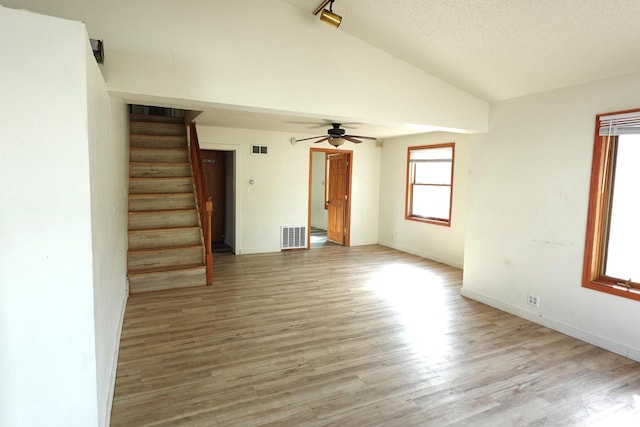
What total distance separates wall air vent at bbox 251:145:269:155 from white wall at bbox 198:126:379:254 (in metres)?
0.07

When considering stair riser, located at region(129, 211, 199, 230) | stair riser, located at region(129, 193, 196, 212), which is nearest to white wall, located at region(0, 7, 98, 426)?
stair riser, located at region(129, 211, 199, 230)

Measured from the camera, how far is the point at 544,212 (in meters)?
3.85

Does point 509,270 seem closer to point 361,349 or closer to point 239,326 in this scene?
point 361,349

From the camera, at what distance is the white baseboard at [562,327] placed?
10.6ft

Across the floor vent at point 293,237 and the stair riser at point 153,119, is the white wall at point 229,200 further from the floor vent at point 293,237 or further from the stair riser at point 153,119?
the stair riser at point 153,119

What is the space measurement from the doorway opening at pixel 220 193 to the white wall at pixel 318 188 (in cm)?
316

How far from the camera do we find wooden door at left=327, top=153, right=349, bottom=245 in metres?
8.19

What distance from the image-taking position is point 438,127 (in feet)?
13.5

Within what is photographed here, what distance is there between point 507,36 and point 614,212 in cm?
193

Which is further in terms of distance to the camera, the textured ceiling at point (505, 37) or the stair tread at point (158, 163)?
the stair tread at point (158, 163)

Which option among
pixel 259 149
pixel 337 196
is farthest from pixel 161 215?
pixel 337 196

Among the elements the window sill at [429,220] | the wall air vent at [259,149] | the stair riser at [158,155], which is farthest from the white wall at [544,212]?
the stair riser at [158,155]

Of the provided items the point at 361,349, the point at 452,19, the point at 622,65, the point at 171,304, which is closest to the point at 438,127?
the point at 452,19

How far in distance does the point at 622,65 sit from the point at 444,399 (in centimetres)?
308
